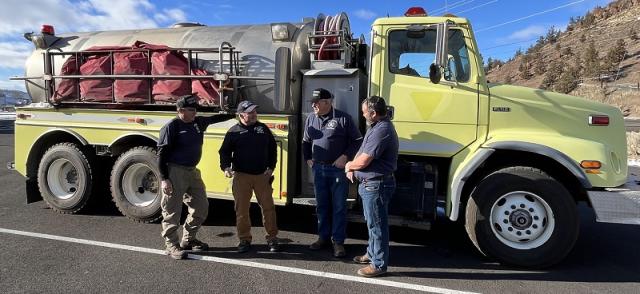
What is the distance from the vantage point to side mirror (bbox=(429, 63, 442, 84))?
4.76m

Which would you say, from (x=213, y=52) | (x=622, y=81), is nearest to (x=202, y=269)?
(x=213, y=52)

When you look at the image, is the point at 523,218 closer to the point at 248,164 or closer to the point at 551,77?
the point at 248,164

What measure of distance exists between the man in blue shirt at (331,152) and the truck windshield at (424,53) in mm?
915

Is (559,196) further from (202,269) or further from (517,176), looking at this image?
(202,269)

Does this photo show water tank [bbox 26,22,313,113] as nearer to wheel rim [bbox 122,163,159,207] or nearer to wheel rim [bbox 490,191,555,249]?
wheel rim [bbox 122,163,159,207]

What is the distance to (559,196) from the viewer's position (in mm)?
4766

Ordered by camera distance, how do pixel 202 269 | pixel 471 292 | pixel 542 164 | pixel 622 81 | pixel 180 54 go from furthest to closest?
1. pixel 622 81
2. pixel 180 54
3. pixel 542 164
4. pixel 202 269
5. pixel 471 292

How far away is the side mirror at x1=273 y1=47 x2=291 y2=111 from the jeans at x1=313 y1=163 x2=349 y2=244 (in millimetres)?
845

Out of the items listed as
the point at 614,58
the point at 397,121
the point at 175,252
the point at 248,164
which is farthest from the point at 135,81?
the point at 614,58

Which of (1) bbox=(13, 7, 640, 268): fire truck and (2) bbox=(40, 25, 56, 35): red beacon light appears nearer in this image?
(1) bbox=(13, 7, 640, 268): fire truck

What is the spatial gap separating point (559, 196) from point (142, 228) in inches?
197

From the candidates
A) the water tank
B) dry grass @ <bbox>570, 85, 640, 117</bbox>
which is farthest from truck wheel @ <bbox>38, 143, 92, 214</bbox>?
dry grass @ <bbox>570, 85, 640, 117</bbox>

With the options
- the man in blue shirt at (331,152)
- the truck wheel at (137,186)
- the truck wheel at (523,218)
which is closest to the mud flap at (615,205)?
the truck wheel at (523,218)

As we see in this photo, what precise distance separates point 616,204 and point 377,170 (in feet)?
8.21
